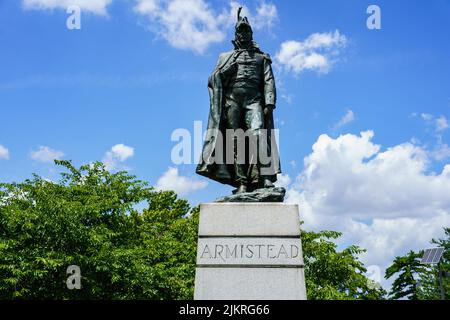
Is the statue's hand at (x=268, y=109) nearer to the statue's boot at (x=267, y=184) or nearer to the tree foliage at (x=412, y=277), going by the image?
the statue's boot at (x=267, y=184)

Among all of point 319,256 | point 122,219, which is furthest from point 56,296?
point 319,256

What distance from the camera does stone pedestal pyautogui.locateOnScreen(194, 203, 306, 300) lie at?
7672 mm

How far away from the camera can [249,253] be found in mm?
7852

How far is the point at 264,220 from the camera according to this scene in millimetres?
8047

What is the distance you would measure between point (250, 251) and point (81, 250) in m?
13.3

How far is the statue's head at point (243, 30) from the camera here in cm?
964

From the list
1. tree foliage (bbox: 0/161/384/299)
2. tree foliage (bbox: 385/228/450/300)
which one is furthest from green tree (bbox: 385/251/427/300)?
tree foliage (bbox: 0/161/384/299)

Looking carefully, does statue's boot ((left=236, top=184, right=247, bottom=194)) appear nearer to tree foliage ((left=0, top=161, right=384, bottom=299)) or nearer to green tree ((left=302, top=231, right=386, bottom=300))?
tree foliage ((left=0, top=161, right=384, bottom=299))

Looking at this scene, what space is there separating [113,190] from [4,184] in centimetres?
491

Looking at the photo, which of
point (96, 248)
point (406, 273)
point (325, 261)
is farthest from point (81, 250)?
point (406, 273)

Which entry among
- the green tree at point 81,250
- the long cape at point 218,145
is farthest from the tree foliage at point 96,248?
the long cape at point 218,145

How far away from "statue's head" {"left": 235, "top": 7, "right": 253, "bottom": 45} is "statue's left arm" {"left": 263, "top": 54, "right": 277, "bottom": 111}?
472 millimetres
